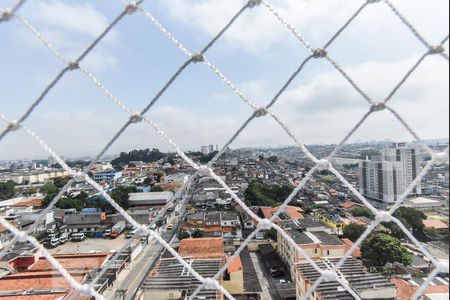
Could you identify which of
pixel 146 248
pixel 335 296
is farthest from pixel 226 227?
pixel 335 296

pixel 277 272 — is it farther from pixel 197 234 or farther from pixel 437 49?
pixel 437 49

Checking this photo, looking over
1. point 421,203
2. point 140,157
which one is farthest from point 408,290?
point 140,157

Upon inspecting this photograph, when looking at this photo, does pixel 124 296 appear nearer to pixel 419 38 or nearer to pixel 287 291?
pixel 287 291

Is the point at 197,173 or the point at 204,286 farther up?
the point at 197,173

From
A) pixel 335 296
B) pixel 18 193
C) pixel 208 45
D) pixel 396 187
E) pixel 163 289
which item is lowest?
pixel 18 193

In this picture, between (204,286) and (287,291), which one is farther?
(287,291)

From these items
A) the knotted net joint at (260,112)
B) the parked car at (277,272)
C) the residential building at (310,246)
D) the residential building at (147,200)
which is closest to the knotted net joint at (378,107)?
the knotted net joint at (260,112)

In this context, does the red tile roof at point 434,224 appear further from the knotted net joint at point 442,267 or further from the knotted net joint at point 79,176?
the knotted net joint at point 79,176
